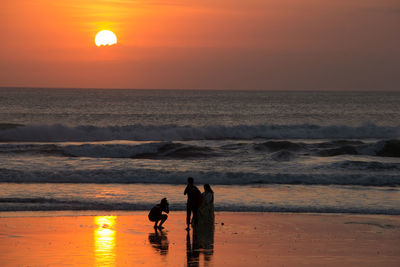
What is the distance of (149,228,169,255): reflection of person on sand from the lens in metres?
11.7

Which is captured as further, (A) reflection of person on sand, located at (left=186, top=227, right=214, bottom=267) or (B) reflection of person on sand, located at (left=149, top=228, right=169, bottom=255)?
(B) reflection of person on sand, located at (left=149, top=228, right=169, bottom=255)

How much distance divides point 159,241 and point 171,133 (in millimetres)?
40463

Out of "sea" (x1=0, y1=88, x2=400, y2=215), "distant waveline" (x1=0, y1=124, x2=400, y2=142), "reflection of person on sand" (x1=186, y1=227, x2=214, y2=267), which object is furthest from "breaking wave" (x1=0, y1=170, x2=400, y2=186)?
"distant waveline" (x1=0, y1=124, x2=400, y2=142)

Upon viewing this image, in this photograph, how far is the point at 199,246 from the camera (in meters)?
12.1

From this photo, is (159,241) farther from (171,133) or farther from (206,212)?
(171,133)

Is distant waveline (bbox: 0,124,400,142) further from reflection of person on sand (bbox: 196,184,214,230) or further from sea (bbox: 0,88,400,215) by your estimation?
reflection of person on sand (bbox: 196,184,214,230)

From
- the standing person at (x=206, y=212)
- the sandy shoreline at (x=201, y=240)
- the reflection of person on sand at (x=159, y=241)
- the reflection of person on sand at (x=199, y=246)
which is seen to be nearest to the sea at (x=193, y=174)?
the sandy shoreline at (x=201, y=240)

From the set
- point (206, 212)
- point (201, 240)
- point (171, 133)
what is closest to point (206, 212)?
point (206, 212)

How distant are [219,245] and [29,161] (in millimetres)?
18770

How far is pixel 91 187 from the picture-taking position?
21.3m

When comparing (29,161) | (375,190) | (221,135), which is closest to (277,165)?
(375,190)

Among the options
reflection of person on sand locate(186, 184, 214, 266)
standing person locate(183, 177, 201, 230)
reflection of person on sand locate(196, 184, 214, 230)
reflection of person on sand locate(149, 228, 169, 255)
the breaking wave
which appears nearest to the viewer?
reflection of person on sand locate(186, 184, 214, 266)

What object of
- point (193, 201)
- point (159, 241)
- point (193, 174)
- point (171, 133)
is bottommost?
point (159, 241)

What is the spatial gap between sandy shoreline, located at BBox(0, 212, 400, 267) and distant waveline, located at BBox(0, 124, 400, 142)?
34638 millimetres
